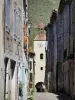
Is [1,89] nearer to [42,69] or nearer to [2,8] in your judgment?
[2,8]

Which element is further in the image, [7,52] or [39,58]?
[39,58]

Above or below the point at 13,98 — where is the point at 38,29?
above

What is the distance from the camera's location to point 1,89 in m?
15.2

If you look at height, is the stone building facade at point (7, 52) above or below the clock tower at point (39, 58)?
below

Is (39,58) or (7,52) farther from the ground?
(39,58)

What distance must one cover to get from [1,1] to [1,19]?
0.68 m

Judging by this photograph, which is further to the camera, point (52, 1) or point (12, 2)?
point (52, 1)

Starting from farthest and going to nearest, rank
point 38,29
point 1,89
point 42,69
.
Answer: point 38,29
point 42,69
point 1,89

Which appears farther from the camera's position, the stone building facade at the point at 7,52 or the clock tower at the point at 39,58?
the clock tower at the point at 39,58

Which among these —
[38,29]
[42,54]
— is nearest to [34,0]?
[38,29]

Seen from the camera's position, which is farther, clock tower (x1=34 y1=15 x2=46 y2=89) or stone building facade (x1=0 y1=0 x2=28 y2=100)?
clock tower (x1=34 y1=15 x2=46 y2=89)

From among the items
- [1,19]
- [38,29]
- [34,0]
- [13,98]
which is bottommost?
[13,98]

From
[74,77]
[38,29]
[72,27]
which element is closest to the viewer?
[74,77]

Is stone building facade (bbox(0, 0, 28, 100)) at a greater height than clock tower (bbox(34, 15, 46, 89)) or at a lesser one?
lesser
